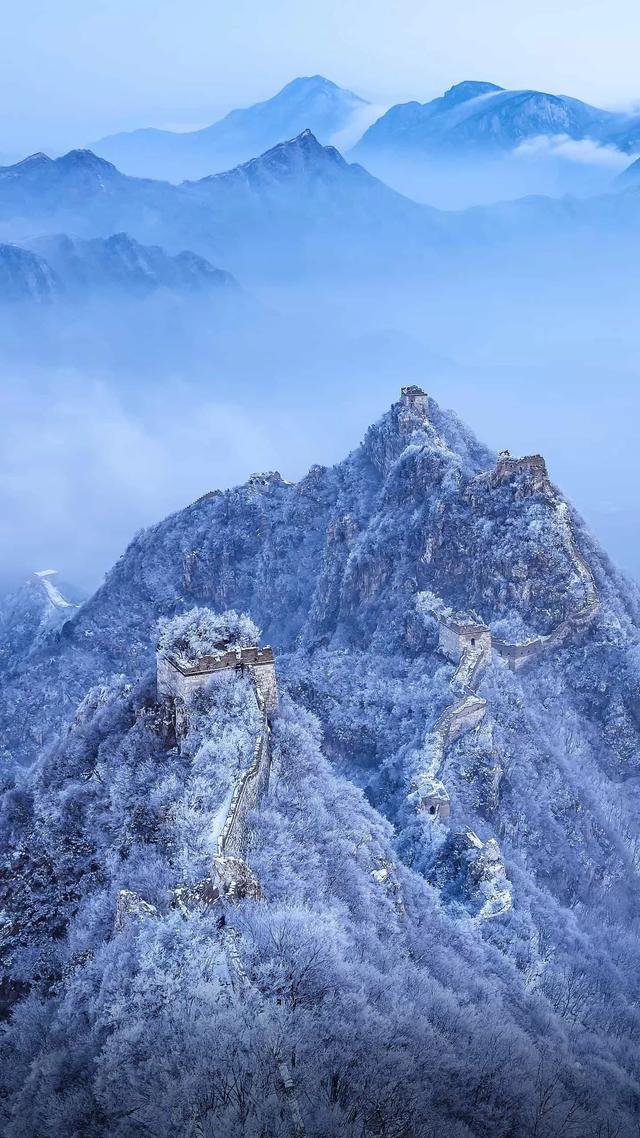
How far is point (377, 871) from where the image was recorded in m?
34.9

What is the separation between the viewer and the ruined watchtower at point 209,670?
122 ft

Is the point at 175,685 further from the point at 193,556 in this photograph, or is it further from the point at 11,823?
the point at 193,556

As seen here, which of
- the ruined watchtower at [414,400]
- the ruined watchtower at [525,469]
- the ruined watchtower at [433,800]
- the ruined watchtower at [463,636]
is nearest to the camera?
the ruined watchtower at [433,800]

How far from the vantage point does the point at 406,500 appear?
3430 inches

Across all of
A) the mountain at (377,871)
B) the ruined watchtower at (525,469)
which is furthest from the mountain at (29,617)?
the ruined watchtower at (525,469)

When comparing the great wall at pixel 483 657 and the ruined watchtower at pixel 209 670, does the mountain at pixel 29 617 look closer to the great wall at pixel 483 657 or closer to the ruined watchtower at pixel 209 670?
the great wall at pixel 483 657

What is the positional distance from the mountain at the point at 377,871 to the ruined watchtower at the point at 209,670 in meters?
0.95

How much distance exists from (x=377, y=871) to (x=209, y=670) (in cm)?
1110

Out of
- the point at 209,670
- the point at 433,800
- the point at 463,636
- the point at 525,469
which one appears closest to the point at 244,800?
the point at 209,670

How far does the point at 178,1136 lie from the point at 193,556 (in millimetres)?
94175

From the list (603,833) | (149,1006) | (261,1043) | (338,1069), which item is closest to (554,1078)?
(338,1069)

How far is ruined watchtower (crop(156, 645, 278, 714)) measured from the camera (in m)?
37.2

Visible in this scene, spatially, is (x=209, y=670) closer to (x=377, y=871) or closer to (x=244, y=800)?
(x=244, y=800)

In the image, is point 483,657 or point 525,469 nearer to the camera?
point 483,657
